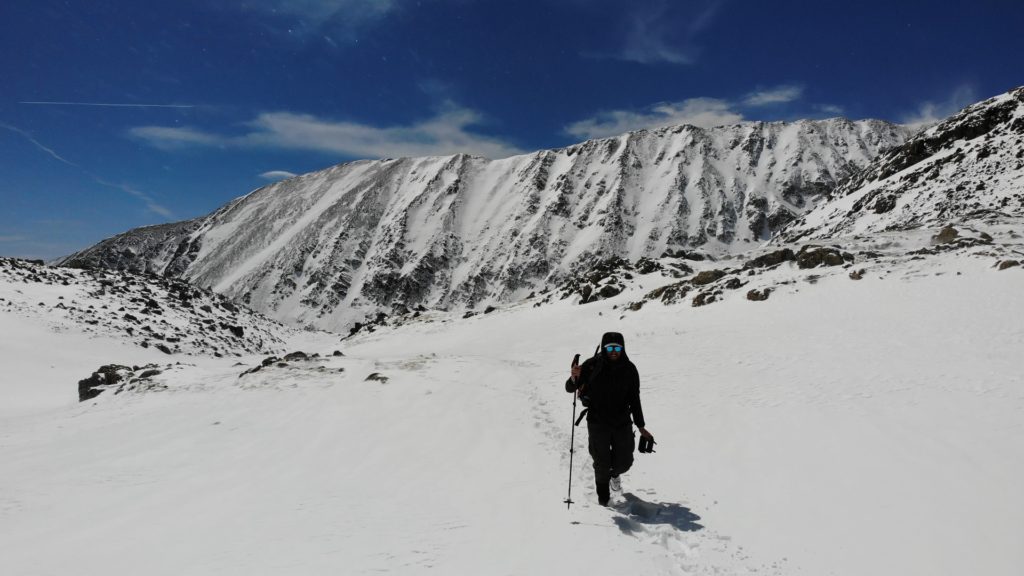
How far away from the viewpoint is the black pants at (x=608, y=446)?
6.54 metres

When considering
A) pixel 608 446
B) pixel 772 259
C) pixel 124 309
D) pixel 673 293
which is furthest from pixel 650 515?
pixel 124 309

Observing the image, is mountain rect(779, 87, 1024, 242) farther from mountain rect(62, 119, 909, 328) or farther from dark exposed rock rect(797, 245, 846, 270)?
mountain rect(62, 119, 909, 328)

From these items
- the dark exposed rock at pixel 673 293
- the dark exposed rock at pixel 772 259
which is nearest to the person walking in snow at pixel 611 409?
the dark exposed rock at pixel 673 293

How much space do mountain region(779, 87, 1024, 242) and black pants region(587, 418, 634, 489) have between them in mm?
39257

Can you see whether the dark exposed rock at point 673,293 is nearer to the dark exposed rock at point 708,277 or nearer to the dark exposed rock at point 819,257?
the dark exposed rock at point 708,277

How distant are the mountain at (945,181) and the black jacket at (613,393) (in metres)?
39.1

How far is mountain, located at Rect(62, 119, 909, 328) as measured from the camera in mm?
126688

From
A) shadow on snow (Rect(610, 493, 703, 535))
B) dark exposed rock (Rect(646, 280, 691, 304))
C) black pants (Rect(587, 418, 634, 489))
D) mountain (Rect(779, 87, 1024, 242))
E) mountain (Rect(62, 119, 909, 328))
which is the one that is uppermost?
mountain (Rect(62, 119, 909, 328))

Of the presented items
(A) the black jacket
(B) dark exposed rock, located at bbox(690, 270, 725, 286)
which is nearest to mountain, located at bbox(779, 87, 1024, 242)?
(B) dark exposed rock, located at bbox(690, 270, 725, 286)

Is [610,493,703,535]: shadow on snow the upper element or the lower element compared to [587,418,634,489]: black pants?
lower

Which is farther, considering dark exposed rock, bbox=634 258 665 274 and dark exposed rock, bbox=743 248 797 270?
dark exposed rock, bbox=634 258 665 274

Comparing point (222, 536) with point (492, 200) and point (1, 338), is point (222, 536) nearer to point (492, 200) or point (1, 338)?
Answer: point (1, 338)

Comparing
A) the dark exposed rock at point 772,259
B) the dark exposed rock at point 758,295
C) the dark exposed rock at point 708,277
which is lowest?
the dark exposed rock at point 758,295

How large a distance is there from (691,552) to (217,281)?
157 m
